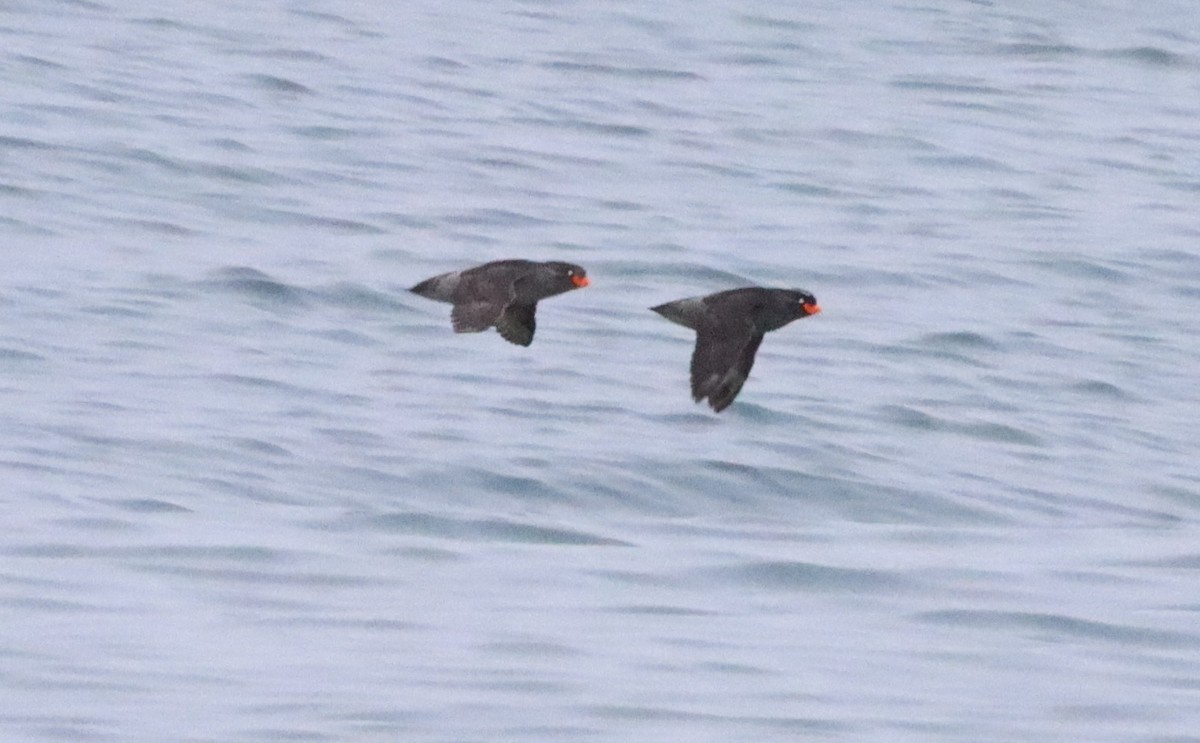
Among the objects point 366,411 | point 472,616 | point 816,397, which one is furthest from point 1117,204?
point 472,616

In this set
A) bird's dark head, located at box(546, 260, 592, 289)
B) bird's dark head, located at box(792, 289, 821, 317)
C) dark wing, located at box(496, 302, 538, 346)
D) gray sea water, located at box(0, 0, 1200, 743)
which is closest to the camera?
bird's dark head, located at box(546, 260, 592, 289)

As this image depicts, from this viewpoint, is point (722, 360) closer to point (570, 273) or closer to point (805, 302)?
point (805, 302)

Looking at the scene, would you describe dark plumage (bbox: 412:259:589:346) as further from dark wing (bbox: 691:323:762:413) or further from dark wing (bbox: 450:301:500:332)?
Answer: dark wing (bbox: 691:323:762:413)

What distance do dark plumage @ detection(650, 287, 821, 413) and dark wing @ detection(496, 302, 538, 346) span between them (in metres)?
0.68

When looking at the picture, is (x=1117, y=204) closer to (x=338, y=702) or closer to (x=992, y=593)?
(x=992, y=593)

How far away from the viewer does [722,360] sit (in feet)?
51.7

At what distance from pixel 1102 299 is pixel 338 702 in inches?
624

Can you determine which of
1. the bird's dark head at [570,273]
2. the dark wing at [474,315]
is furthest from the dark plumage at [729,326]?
the dark wing at [474,315]

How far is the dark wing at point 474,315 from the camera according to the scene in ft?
51.4

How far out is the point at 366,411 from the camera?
24.3 m

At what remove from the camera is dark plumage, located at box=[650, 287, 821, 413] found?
15.7m

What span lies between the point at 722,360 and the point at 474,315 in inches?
50.4

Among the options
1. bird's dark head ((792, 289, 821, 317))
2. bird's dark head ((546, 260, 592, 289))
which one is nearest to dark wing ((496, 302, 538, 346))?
bird's dark head ((546, 260, 592, 289))

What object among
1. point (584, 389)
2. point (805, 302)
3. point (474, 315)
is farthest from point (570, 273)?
point (584, 389)
